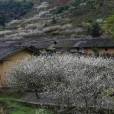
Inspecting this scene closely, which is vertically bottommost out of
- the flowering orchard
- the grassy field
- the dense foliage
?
the grassy field

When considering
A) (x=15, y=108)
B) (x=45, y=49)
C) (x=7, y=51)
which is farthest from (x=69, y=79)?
(x=45, y=49)

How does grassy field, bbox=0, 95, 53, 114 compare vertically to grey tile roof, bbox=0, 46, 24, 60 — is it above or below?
below

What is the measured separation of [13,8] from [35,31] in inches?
1703

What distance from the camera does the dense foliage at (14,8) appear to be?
13262 centimetres

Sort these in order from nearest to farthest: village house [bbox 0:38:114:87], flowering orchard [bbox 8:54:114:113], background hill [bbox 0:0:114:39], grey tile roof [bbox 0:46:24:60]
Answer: flowering orchard [bbox 8:54:114:113], grey tile roof [bbox 0:46:24:60], village house [bbox 0:38:114:87], background hill [bbox 0:0:114:39]

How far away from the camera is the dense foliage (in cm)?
13262

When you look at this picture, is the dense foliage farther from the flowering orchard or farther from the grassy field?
the grassy field

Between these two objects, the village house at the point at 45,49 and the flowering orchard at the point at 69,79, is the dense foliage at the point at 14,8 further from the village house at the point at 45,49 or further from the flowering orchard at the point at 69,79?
the flowering orchard at the point at 69,79

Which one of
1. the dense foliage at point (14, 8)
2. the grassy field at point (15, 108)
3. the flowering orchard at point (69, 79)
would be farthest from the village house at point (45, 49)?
the dense foliage at point (14, 8)

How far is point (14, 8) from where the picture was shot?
5423 inches

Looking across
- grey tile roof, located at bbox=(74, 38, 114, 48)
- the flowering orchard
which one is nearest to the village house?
grey tile roof, located at bbox=(74, 38, 114, 48)

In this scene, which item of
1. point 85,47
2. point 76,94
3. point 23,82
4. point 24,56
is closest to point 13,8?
point 85,47

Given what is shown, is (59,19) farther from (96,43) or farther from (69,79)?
(69,79)

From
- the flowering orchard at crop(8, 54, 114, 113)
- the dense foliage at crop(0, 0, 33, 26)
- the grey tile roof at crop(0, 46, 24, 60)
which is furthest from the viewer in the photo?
the dense foliage at crop(0, 0, 33, 26)
